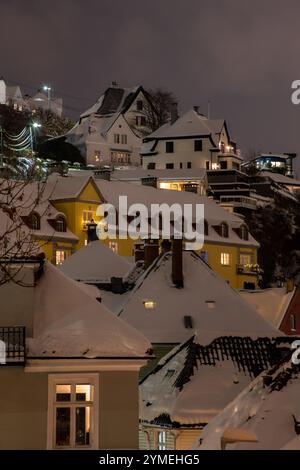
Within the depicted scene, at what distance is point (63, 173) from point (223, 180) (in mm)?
27493

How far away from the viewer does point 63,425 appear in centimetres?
1812

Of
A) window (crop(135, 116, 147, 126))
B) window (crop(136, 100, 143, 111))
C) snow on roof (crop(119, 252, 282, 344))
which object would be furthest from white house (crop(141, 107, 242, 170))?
snow on roof (crop(119, 252, 282, 344))

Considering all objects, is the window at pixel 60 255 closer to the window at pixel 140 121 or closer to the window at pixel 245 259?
the window at pixel 245 259

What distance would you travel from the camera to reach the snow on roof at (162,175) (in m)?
105

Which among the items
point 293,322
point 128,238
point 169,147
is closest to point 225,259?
point 128,238

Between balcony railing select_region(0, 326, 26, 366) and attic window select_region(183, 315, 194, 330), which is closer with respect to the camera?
balcony railing select_region(0, 326, 26, 366)

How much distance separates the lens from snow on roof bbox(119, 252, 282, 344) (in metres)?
42.2

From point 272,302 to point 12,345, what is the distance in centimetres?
4061

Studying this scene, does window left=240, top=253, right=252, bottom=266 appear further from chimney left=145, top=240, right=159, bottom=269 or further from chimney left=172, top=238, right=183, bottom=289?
chimney left=172, top=238, right=183, bottom=289

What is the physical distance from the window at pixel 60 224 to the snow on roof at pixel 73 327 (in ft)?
180

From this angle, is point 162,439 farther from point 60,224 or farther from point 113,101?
point 113,101

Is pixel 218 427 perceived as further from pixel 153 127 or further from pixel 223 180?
pixel 153 127

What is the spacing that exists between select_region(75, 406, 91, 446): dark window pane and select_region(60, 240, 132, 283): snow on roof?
34.7m
